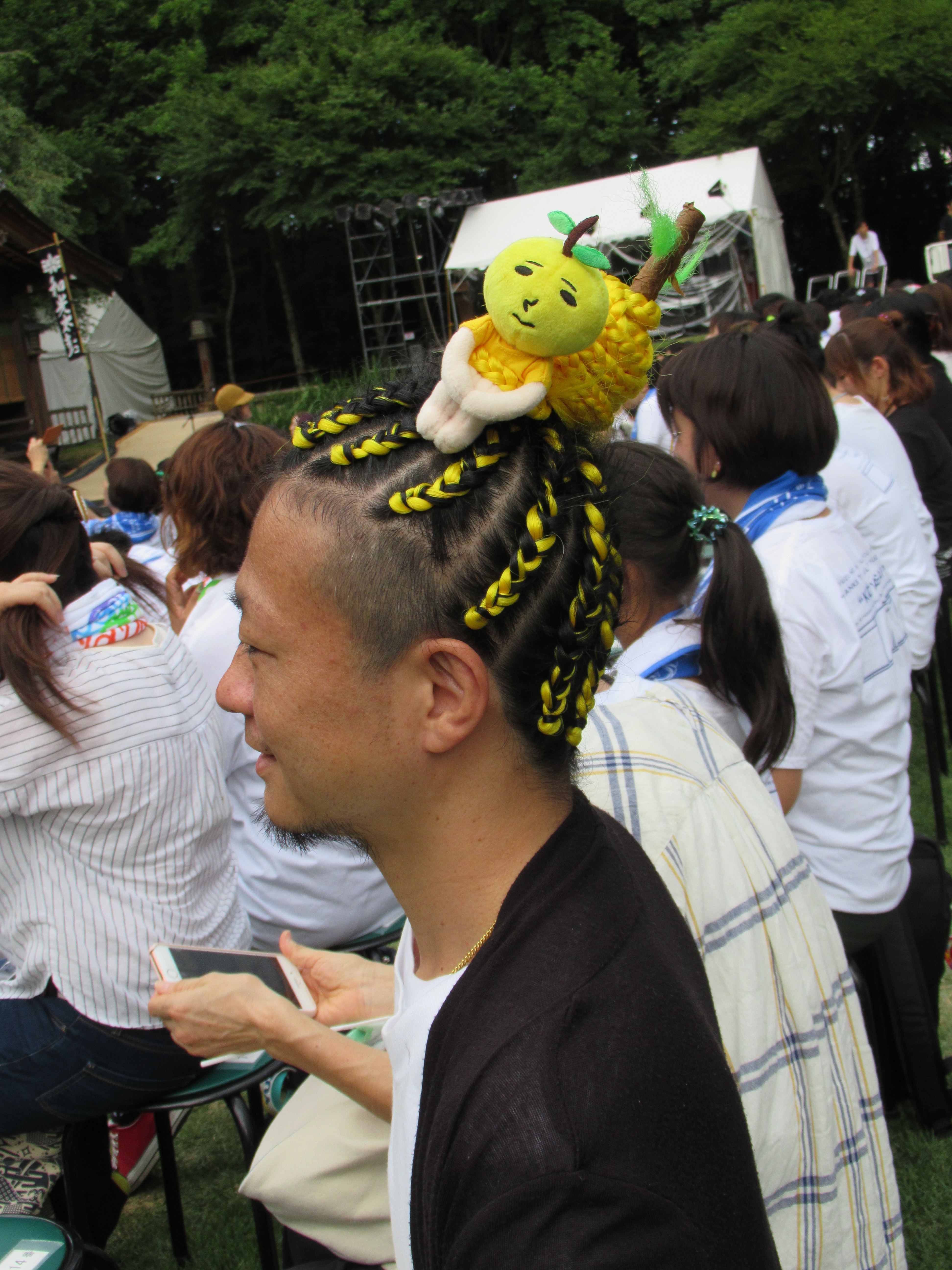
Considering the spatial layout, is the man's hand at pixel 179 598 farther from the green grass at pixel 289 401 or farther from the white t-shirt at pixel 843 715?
the green grass at pixel 289 401

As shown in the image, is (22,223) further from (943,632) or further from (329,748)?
(329,748)

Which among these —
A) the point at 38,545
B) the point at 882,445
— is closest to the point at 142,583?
the point at 38,545

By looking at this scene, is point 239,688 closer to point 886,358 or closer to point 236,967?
point 236,967

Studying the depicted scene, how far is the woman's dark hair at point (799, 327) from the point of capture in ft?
12.6

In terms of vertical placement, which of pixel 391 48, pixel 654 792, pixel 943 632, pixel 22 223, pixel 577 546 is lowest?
pixel 943 632

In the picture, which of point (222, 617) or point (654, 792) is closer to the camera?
point (654, 792)

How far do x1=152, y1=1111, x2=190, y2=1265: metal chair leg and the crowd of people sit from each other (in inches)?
5.2

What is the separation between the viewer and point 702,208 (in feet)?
48.0

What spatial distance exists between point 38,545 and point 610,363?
1597 mm

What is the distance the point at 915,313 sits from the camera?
487 cm

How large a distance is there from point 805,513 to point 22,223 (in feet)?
45.5

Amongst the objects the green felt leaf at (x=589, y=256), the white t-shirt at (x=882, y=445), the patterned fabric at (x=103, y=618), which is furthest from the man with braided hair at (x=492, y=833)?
the white t-shirt at (x=882, y=445)

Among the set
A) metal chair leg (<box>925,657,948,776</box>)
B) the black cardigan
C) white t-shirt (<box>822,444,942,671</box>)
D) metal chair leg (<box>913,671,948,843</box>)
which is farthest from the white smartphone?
metal chair leg (<box>925,657,948,776</box>)

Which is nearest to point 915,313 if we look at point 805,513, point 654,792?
point 805,513
